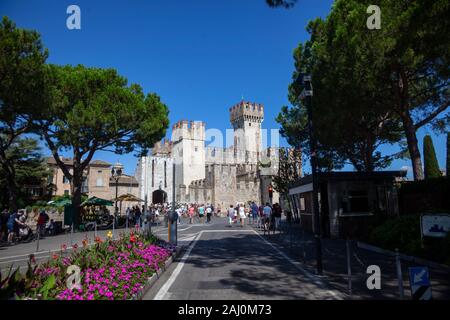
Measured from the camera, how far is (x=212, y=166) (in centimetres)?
5722

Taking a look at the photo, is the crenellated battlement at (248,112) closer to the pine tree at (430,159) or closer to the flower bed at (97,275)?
the pine tree at (430,159)

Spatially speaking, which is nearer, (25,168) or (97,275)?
(97,275)

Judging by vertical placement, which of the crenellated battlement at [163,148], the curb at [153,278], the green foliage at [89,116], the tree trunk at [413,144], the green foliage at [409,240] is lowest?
the curb at [153,278]

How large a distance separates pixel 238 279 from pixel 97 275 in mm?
3354

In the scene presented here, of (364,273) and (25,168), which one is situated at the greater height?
(25,168)

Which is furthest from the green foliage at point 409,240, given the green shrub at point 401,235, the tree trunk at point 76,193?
the tree trunk at point 76,193

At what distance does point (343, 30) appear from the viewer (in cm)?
1424

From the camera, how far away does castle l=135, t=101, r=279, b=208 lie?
56031mm

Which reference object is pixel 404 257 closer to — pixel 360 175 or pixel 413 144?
pixel 360 175

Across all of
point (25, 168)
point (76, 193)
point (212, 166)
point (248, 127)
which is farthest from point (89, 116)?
point (248, 127)

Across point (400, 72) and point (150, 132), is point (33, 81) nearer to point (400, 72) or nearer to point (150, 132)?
point (150, 132)

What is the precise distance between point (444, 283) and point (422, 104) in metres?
13.8

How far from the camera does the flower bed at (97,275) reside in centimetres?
468

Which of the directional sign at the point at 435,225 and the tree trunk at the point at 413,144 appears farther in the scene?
the tree trunk at the point at 413,144
